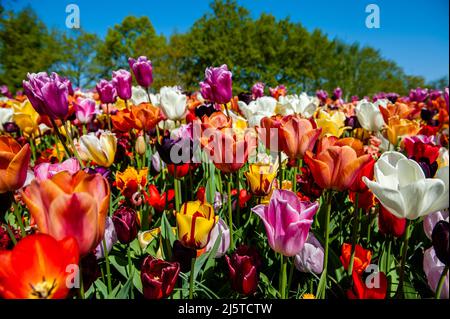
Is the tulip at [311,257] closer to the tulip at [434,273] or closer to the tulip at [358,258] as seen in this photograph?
the tulip at [358,258]

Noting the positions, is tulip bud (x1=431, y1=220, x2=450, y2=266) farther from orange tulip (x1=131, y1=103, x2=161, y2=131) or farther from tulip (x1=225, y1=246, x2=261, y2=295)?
orange tulip (x1=131, y1=103, x2=161, y2=131)

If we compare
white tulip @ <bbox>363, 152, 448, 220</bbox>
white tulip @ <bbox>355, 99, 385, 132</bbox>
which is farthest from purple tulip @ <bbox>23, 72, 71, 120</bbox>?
white tulip @ <bbox>355, 99, 385, 132</bbox>

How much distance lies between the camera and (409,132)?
6.56ft

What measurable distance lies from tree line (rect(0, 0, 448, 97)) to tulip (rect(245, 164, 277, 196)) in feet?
64.6

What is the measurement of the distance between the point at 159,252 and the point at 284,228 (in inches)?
20.3

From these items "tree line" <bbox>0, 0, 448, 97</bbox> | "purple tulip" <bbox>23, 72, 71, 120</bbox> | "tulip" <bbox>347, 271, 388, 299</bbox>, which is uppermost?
"tree line" <bbox>0, 0, 448, 97</bbox>

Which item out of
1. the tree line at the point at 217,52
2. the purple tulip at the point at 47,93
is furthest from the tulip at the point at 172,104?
the tree line at the point at 217,52

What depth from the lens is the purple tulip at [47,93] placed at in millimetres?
1417

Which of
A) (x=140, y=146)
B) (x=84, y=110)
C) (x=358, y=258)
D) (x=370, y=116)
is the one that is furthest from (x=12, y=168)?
(x=370, y=116)

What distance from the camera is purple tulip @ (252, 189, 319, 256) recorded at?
926 mm

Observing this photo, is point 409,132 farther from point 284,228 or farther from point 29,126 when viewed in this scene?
point 29,126

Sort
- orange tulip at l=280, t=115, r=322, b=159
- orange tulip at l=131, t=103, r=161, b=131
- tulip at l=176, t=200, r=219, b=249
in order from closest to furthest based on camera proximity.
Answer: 1. tulip at l=176, t=200, r=219, b=249
2. orange tulip at l=280, t=115, r=322, b=159
3. orange tulip at l=131, t=103, r=161, b=131

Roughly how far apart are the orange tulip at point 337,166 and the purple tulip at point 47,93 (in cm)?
101
